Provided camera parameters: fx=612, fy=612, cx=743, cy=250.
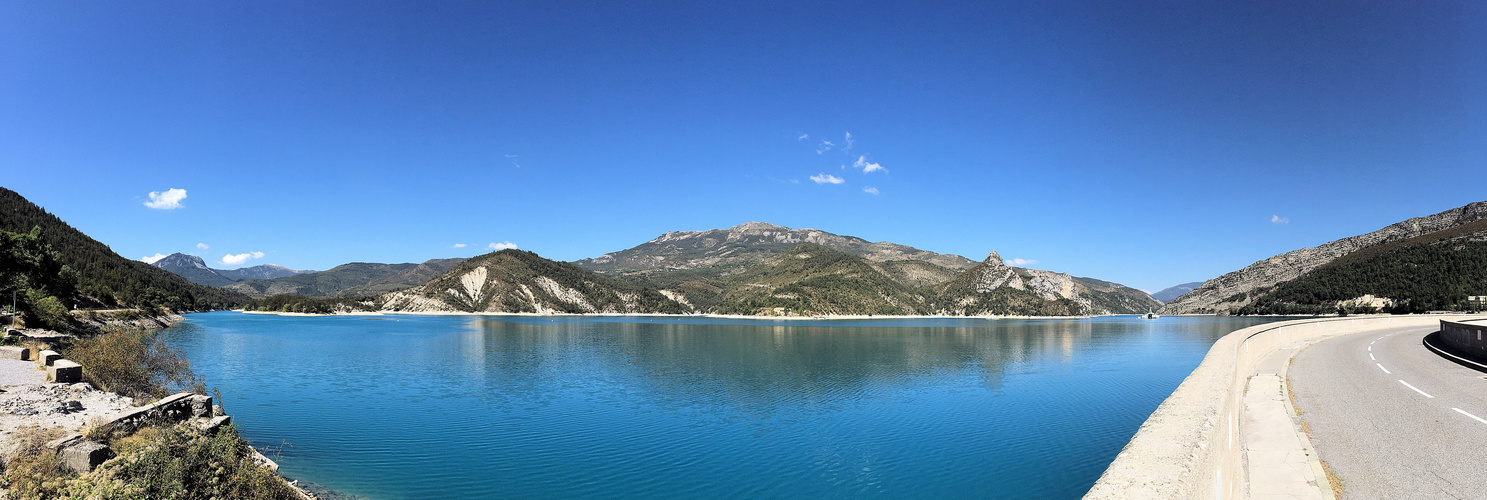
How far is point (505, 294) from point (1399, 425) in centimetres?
18439

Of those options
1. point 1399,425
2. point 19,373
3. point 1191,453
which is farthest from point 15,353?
point 1399,425

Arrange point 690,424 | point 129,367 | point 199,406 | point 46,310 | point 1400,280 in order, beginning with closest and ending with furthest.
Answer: point 199,406 < point 129,367 < point 690,424 < point 46,310 < point 1400,280

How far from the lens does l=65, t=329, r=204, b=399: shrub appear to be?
15611 millimetres

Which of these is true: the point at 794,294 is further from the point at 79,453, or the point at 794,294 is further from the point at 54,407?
the point at 79,453

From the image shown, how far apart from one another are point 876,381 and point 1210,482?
22327 mm

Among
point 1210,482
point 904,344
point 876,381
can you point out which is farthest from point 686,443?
point 904,344

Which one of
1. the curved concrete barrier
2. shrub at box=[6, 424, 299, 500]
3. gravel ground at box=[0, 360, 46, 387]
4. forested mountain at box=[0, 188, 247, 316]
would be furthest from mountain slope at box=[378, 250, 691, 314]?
the curved concrete barrier

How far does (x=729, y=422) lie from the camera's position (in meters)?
19.8

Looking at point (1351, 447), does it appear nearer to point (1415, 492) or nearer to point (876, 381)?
point (1415, 492)

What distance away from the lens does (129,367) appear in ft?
54.0

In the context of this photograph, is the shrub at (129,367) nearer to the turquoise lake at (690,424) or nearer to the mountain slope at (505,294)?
the turquoise lake at (690,424)

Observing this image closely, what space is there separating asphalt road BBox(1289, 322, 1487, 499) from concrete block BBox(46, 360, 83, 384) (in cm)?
2372

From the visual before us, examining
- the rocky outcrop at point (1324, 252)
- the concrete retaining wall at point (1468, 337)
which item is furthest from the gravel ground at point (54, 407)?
the rocky outcrop at point (1324, 252)

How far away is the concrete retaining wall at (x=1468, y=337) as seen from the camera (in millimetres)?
21172
